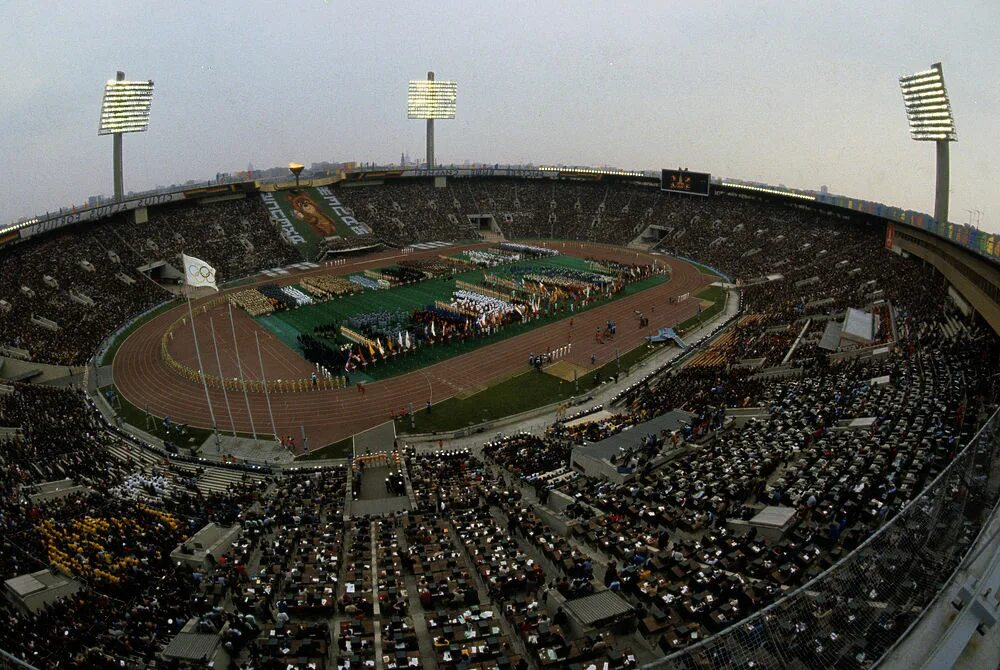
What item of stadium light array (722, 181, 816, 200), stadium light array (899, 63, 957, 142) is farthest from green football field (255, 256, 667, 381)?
stadium light array (899, 63, 957, 142)

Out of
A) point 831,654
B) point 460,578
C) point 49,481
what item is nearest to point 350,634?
point 460,578

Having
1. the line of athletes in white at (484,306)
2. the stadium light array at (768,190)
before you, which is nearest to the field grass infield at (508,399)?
the line of athletes in white at (484,306)

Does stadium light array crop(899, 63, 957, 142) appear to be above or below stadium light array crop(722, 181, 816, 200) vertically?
above

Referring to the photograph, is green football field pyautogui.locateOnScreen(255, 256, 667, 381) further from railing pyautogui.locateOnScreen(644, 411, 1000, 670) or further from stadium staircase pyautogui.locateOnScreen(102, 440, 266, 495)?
railing pyautogui.locateOnScreen(644, 411, 1000, 670)

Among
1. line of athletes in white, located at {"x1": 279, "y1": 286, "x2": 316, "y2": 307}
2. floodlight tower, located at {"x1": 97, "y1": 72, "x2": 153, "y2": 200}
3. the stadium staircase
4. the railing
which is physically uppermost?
floodlight tower, located at {"x1": 97, "y1": 72, "x2": 153, "y2": 200}

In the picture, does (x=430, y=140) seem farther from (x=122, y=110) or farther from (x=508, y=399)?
(x=508, y=399)

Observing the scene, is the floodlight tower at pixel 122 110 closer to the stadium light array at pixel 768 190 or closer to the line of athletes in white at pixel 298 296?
the line of athletes in white at pixel 298 296
